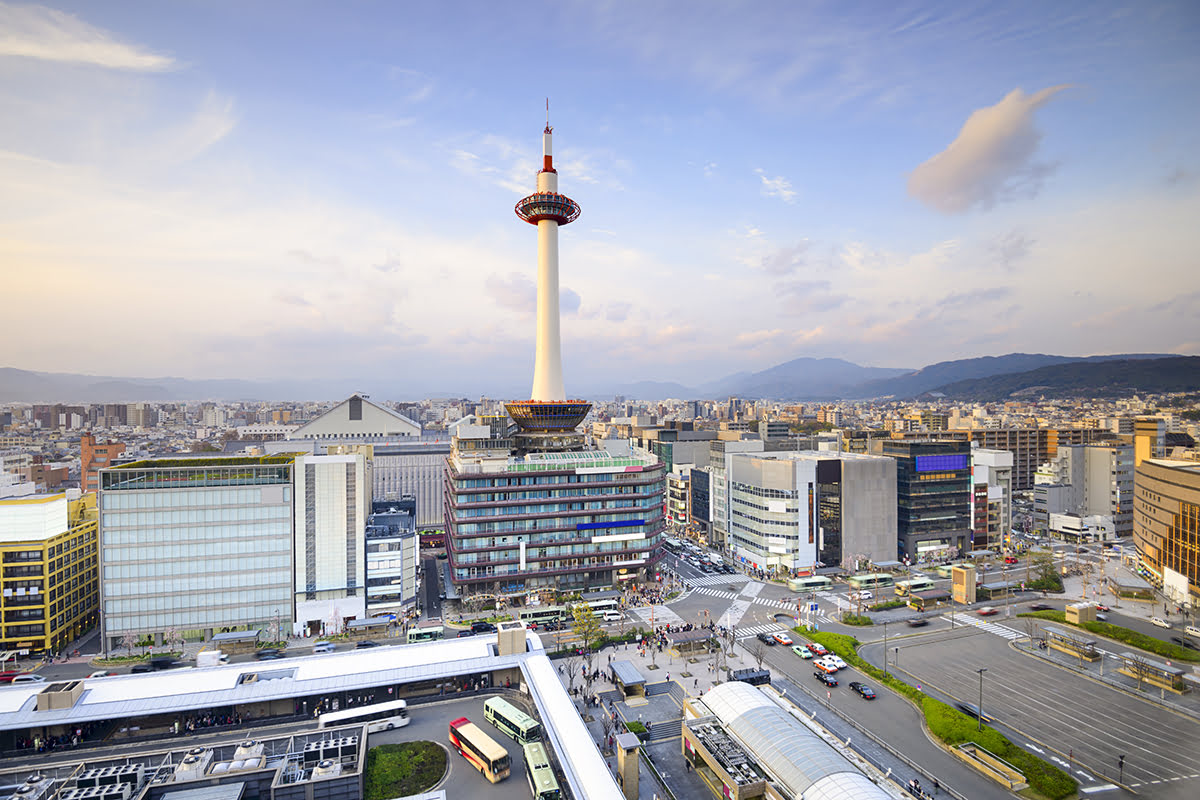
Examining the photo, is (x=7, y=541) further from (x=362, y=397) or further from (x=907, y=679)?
(x=907, y=679)

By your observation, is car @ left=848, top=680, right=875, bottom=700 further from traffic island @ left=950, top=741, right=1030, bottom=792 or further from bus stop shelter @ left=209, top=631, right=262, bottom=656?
bus stop shelter @ left=209, top=631, right=262, bottom=656

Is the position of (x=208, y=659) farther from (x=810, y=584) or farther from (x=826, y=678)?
(x=810, y=584)

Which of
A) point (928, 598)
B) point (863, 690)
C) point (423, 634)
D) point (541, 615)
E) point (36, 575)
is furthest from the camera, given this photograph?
point (928, 598)

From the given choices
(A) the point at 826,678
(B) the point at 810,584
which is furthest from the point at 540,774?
(B) the point at 810,584

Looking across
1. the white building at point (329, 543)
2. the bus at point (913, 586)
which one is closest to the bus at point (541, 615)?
the white building at point (329, 543)

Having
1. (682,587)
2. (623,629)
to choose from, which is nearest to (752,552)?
(682,587)

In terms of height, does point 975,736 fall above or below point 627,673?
below
